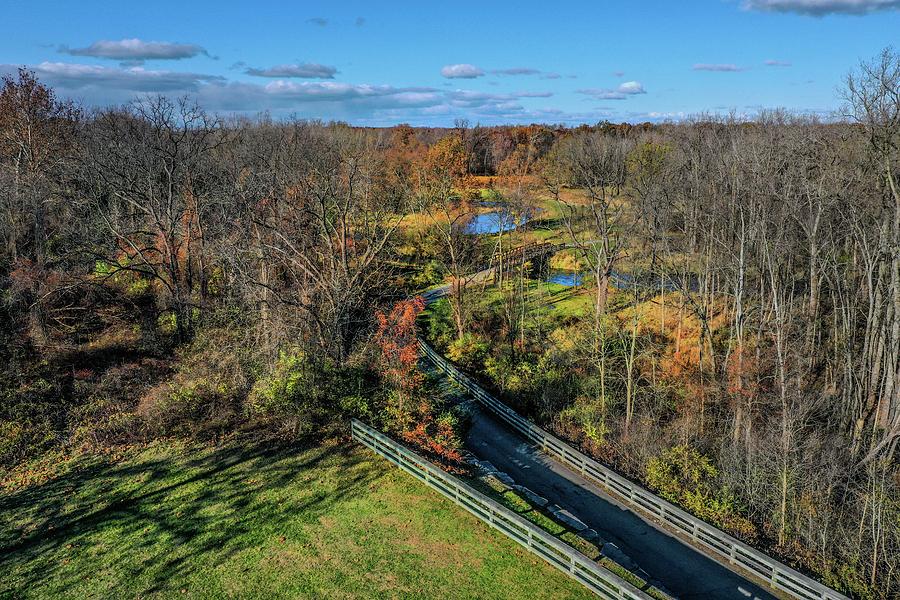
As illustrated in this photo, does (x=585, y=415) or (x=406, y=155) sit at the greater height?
(x=406, y=155)

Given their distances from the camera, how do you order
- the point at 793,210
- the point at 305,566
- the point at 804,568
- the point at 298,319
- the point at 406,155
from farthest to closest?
the point at 406,155 < the point at 298,319 < the point at 793,210 < the point at 804,568 < the point at 305,566

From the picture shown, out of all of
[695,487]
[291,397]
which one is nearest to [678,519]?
[695,487]

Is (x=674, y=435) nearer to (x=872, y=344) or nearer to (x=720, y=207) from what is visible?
(x=872, y=344)

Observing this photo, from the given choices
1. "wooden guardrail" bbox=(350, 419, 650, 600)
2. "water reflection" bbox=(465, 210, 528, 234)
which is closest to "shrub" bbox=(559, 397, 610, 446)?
"wooden guardrail" bbox=(350, 419, 650, 600)

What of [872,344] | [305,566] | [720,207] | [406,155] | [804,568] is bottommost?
[804,568]

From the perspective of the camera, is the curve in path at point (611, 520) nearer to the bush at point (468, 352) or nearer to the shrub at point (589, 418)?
the shrub at point (589, 418)

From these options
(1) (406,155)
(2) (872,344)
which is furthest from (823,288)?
(1) (406,155)
